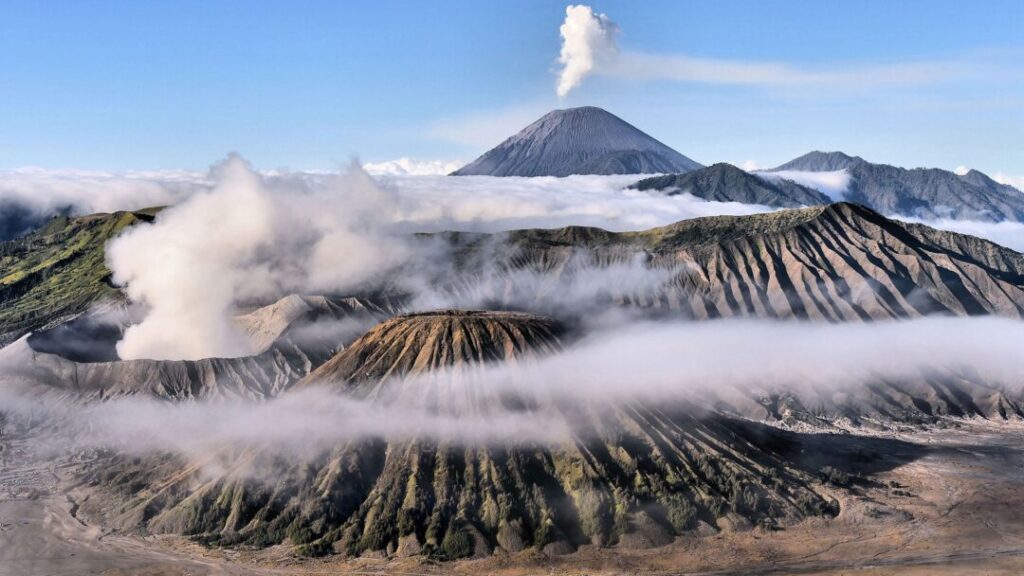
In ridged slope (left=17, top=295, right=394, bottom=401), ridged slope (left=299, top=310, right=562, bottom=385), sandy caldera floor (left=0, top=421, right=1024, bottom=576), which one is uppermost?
ridged slope (left=299, top=310, right=562, bottom=385)

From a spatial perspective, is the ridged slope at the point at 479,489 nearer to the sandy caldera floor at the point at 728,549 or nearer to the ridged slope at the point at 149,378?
the sandy caldera floor at the point at 728,549

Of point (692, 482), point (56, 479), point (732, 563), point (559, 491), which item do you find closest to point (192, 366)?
point (56, 479)

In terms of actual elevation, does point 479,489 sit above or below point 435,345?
below

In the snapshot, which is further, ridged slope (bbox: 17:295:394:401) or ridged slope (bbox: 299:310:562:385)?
ridged slope (bbox: 17:295:394:401)

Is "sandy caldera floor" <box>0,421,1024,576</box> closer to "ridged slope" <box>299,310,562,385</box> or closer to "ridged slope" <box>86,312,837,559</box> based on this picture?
"ridged slope" <box>86,312,837,559</box>

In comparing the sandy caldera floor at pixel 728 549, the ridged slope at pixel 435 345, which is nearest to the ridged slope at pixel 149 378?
the sandy caldera floor at pixel 728 549

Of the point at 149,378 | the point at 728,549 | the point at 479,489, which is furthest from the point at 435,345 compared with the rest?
the point at 149,378

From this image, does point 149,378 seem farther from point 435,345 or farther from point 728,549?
point 728,549

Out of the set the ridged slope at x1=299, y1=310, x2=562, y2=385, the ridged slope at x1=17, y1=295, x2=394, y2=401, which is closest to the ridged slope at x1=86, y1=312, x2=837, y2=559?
the ridged slope at x1=299, y1=310, x2=562, y2=385

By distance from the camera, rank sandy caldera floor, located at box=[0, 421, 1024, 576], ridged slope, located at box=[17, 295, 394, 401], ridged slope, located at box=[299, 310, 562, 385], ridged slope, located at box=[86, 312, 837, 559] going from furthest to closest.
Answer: ridged slope, located at box=[17, 295, 394, 401], ridged slope, located at box=[299, 310, 562, 385], ridged slope, located at box=[86, 312, 837, 559], sandy caldera floor, located at box=[0, 421, 1024, 576]

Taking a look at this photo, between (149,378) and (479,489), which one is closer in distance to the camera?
(479,489)
